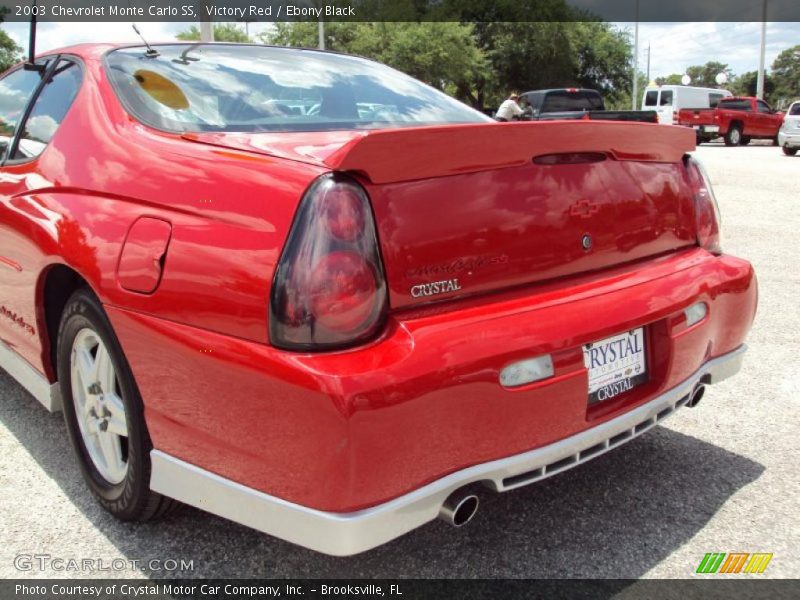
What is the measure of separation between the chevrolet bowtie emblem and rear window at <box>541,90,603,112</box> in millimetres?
17857

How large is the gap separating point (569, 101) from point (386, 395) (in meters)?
19.2

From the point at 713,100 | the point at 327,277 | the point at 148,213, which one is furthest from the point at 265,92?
the point at 713,100

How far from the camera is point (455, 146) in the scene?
1900 millimetres

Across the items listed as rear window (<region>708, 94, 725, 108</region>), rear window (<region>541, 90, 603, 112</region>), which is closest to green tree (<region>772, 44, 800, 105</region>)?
rear window (<region>708, 94, 725, 108</region>)

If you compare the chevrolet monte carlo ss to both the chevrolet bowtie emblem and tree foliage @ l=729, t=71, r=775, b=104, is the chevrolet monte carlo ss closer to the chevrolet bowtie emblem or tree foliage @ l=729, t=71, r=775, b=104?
the chevrolet bowtie emblem

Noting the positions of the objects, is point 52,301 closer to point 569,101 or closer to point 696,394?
point 696,394

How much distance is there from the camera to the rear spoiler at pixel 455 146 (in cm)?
178

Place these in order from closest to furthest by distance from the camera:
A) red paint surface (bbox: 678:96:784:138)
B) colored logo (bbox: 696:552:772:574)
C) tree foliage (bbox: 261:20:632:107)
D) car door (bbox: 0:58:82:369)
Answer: colored logo (bbox: 696:552:772:574) < car door (bbox: 0:58:82:369) < red paint surface (bbox: 678:96:784:138) < tree foliage (bbox: 261:20:632:107)

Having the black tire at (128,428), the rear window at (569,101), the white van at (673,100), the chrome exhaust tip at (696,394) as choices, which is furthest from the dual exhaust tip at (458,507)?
the white van at (673,100)

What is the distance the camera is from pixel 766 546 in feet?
7.52

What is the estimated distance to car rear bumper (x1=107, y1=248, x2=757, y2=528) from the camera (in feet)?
5.47

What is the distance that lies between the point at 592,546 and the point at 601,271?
849 millimetres

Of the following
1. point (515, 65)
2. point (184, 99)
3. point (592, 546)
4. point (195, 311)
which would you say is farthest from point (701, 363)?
point (515, 65)

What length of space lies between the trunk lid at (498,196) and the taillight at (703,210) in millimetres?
232
